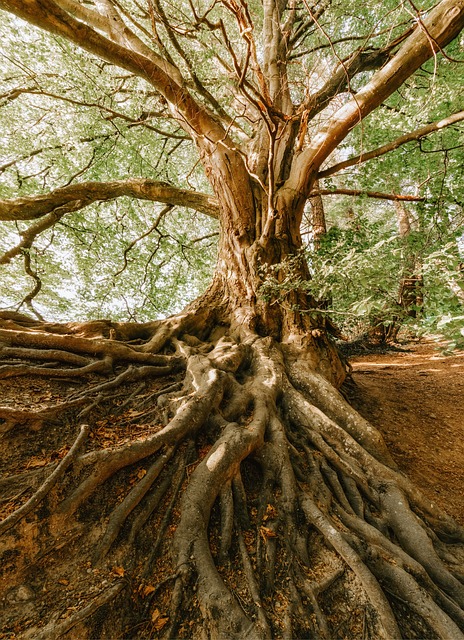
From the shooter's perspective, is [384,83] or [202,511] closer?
[202,511]

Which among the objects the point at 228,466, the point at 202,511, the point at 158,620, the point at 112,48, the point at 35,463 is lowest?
the point at 158,620

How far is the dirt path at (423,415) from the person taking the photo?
10.6 feet

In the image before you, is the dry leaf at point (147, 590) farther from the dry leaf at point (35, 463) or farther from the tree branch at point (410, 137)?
the tree branch at point (410, 137)

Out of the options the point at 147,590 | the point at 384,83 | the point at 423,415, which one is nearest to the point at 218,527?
the point at 147,590

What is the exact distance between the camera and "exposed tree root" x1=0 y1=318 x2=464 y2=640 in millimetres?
1433

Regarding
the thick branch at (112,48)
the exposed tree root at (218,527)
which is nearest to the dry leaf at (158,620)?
the exposed tree root at (218,527)

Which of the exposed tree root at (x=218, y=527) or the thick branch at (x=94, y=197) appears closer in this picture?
the exposed tree root at (x=218, y=527)

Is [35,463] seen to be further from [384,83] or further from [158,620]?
[384,83]

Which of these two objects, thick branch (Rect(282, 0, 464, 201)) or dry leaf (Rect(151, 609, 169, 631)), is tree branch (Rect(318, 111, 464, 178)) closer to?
thick branch (Rect(282, 0, 464, 201))

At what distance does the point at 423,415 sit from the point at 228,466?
395 cm

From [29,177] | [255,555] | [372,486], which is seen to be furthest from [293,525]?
[29,177]

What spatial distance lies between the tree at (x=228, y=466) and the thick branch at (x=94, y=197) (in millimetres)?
68

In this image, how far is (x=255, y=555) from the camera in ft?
5.76

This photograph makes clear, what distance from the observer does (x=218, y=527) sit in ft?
6.29
